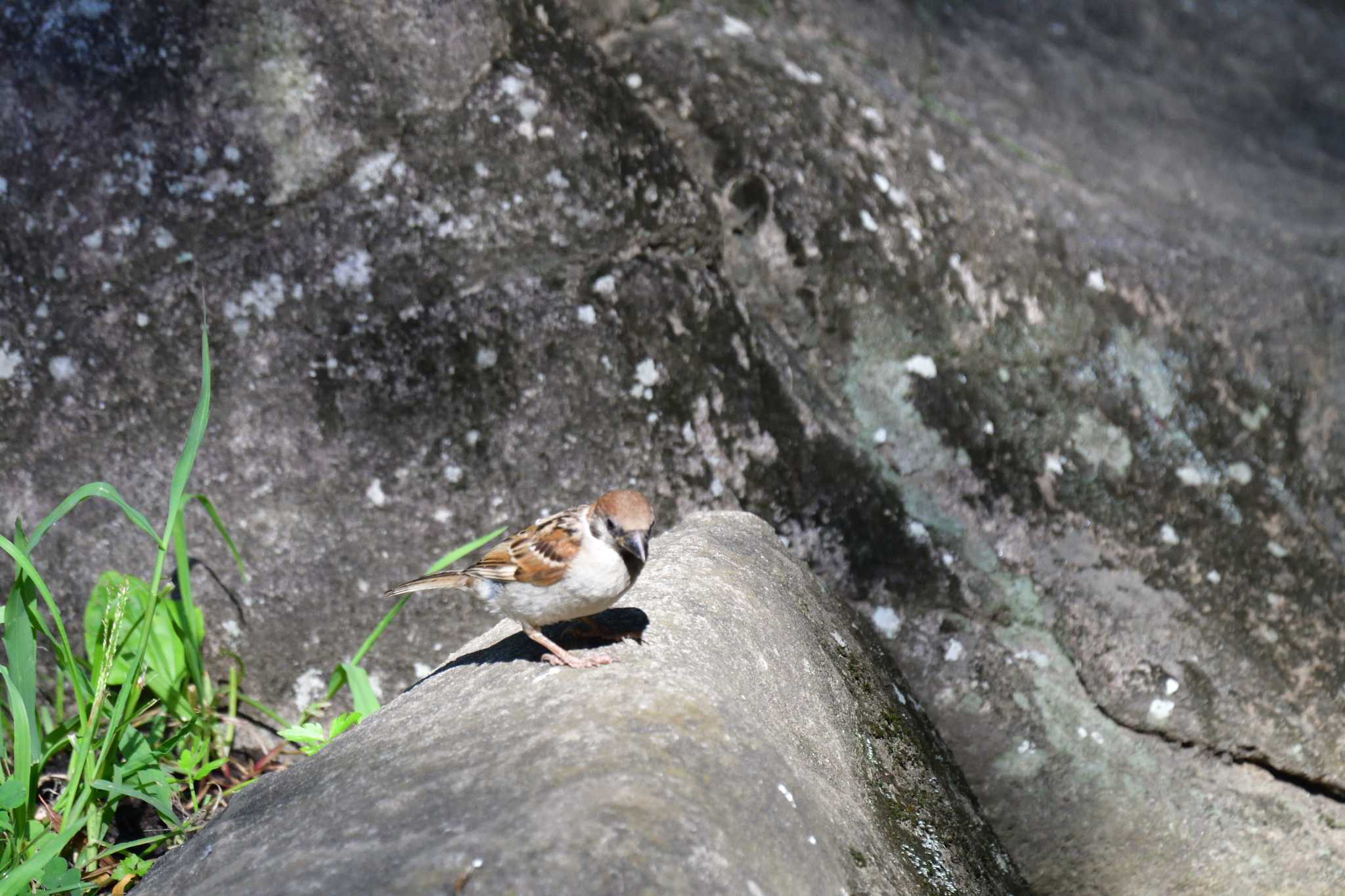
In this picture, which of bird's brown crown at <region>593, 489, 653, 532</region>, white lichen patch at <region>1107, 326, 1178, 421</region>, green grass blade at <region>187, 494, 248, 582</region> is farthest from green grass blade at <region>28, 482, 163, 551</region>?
white lichen patch at <region>1107, 326, 1178, 421</region>

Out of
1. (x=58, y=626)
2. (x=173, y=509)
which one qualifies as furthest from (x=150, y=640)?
(x=173, y=509)

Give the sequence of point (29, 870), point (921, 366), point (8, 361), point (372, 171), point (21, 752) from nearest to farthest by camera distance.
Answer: point (29, 870) < point (21, 752) < point (8, 361) < point (372, 171) < point (921, 366)

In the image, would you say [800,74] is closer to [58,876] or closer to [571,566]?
[571,566]

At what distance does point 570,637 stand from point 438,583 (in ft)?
1.35

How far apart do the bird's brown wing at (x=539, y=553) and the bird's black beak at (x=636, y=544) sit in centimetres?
12

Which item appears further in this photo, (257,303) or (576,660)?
(257,303)

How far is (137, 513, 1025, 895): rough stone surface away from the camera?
→ 1.74 meters

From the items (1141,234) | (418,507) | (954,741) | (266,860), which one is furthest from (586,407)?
(1141,234)

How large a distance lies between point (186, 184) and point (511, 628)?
5.64 feet

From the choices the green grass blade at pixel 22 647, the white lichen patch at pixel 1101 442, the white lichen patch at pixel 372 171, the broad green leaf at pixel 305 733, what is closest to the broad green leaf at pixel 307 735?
the broad green leaf at pixel 305 733

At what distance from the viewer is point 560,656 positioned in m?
2.41

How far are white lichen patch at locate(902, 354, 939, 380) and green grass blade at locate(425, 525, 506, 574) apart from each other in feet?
5.24

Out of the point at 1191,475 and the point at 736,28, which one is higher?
the point at 736,28

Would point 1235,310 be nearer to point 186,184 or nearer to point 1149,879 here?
point 1149,879
